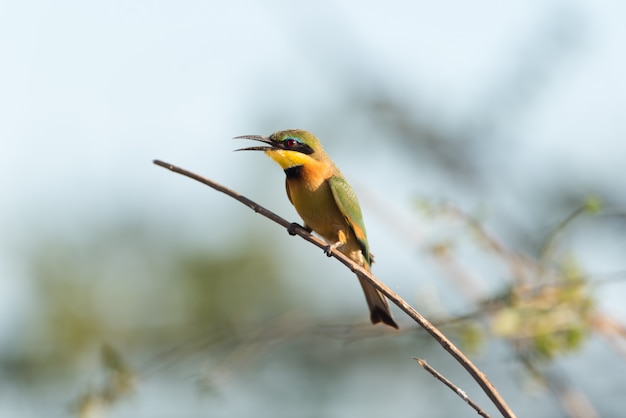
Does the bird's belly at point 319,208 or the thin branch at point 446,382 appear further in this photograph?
the bird's belly at point 319,208

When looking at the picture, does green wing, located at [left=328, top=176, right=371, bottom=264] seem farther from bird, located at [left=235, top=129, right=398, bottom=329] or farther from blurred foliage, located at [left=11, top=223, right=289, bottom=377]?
blurred foliage, located at [left=11, top=223, right=289, bottom=377]

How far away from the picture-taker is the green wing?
2734 mm

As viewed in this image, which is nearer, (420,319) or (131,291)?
(420,319)

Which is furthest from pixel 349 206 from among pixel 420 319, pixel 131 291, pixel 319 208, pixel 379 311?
pixel 131 291

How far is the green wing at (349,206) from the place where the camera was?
2.73 metres

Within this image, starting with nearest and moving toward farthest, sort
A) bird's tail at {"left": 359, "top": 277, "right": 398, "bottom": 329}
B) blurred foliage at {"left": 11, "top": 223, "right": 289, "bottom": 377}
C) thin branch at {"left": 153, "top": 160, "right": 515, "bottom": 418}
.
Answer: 1. thin branch at {"left": 153, "top": 160, "right": 515, "bottom": 418}
2. bird's tail at {"left": 359, "top": 277, "right": 398, "bottom": 329}
3. blurred foliage at {"left": 11, "top": 223, "right": 289, "bottom": 377}

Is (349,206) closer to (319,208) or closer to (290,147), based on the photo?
(319,208)

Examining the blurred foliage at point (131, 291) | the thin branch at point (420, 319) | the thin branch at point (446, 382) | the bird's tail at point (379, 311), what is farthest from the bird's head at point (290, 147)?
the blurred foliage at point (131, 291)

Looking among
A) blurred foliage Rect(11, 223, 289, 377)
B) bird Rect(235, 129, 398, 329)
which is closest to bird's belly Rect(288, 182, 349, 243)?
bird Rect(235, 129, 398, 329)

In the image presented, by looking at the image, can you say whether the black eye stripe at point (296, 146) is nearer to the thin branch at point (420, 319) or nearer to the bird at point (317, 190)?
the bird at point (317, 190)

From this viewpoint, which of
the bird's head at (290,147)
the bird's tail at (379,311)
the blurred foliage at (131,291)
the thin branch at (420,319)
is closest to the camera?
the thin branch at (420,319)

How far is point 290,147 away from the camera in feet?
8.95

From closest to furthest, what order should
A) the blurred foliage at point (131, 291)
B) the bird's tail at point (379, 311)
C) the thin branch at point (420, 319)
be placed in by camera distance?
the thin branch at point (420, 319)
the bird's tail at point (379, 311)
the blurred foliage at point (131, 291)

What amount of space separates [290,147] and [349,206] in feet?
0.74
